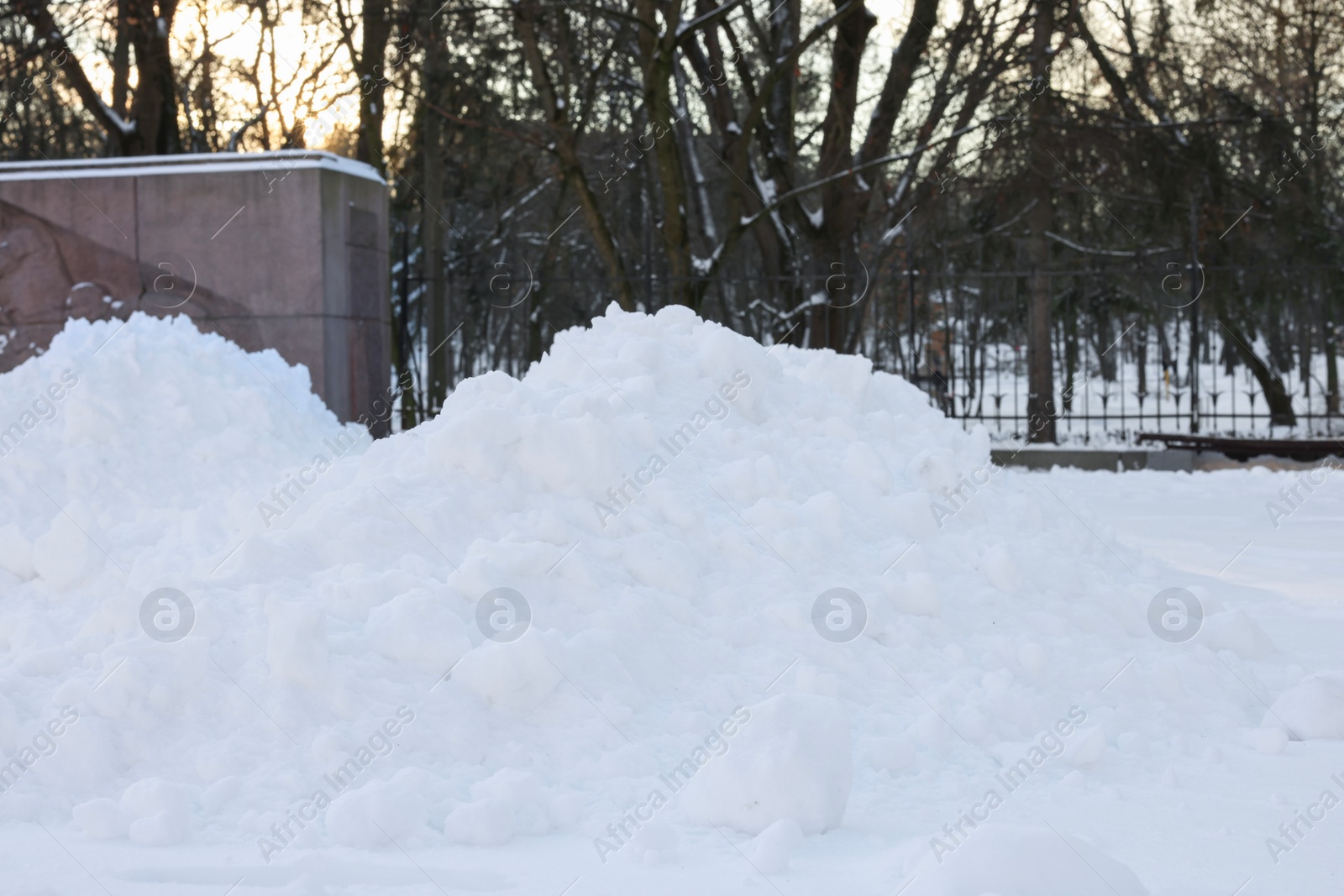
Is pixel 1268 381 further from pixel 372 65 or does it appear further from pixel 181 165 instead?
pixel 181 165

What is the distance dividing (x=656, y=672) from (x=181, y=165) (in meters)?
6.07

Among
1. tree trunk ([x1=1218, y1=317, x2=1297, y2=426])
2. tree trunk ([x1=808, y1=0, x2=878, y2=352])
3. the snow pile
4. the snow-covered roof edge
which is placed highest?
tree trunk ([x1=808, y1=0, x2=878, y2=352])

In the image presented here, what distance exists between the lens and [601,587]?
3.66 m

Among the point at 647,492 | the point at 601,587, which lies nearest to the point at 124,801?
the point at 601,587

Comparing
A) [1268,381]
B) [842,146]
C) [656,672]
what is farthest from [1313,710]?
[1268,381]

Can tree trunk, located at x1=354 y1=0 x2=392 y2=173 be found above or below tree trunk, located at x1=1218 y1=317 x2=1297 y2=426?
above

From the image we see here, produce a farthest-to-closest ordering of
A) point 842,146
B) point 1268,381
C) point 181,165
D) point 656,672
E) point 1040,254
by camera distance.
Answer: point 1268,381
point 1040,254
point 842,146
point 181,165
point 656,672

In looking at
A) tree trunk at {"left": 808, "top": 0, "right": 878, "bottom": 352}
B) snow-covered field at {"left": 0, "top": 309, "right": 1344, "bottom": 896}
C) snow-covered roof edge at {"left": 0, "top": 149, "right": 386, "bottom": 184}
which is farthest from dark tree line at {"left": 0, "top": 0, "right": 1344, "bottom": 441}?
snow-covered field at {"left": 0, "top": 309, "right": 1344, "bottom": 896}

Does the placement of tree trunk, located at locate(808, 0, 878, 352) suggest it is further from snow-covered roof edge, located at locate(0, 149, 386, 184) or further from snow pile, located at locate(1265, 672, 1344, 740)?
snow pile, located at locate(1265, 672, 1344, 740)

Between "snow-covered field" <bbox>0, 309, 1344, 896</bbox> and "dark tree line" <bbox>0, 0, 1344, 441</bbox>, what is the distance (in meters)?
5.41

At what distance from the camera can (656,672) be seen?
3434 mm

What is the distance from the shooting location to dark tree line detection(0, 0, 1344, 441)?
10.6 metres

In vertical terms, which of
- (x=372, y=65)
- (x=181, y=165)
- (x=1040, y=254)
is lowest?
(x=181, y=165)

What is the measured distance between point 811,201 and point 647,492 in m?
8.92
